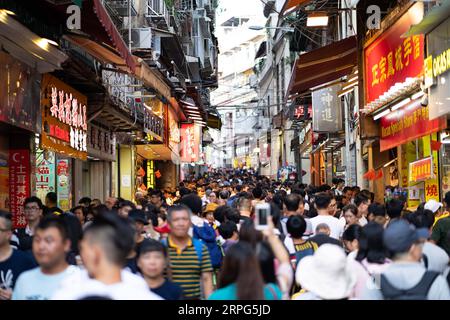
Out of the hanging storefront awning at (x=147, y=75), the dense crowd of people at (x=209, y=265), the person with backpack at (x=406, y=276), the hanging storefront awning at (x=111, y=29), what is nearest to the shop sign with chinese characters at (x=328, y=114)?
the hanging storefront awning at (x=147, y=75)

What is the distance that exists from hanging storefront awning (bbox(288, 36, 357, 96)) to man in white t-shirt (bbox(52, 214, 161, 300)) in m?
15.3

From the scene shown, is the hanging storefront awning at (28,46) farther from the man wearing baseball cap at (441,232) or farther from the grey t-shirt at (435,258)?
the grey t-shirt at (435,258)

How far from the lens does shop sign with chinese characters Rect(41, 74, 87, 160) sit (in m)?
15.8

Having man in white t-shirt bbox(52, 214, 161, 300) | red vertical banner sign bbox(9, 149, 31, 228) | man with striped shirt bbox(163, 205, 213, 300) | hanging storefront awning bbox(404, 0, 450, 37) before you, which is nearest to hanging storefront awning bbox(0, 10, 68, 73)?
red vertical banner sign bbox(9, 149, 31, 228)

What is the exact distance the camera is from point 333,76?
23.4 m

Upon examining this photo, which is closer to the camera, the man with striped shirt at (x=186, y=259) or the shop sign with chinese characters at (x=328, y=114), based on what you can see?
the man with striped shirt at (x=186, y=259)

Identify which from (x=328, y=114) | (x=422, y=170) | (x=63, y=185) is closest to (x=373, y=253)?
(x=422, y=170)

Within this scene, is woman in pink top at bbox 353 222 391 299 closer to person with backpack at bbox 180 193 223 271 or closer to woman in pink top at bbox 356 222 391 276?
woman in pink top at bbox 356 222 391 276

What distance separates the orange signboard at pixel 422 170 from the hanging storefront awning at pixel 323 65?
14.0ft

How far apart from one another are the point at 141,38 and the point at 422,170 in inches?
481

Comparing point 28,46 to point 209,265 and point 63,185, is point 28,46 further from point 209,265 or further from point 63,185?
point 63,185

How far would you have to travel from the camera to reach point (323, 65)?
70.9 feet

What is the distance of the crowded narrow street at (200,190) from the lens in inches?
228

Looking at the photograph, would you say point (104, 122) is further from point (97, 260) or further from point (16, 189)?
point (97, 260)
